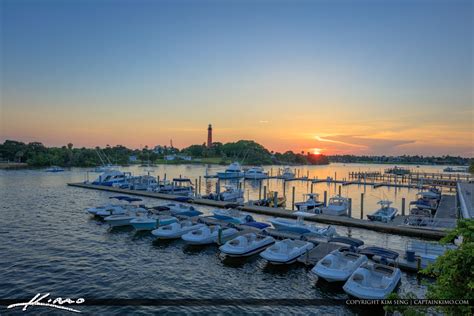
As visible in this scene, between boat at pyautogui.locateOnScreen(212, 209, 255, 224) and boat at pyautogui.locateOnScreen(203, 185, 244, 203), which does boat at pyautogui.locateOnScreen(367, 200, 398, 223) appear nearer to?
boat at pyautogui.locateOnScreen(212, 209, 255, 224)

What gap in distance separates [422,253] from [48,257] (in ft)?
74.6

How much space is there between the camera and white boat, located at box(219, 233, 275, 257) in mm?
19406

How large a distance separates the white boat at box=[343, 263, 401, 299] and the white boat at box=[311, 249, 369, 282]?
0.70m

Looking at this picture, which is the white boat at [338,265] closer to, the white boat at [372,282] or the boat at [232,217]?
the white boat at [372,282]

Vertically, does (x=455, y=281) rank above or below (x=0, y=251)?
above

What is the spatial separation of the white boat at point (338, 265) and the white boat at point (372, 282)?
701 millimetres

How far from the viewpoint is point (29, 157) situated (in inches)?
5285

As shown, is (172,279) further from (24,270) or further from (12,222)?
(12,222)

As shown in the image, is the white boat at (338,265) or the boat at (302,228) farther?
the boat at (302,228)

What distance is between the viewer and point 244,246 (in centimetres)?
1978

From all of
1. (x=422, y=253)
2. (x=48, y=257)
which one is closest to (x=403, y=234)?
(x=422, y=253)

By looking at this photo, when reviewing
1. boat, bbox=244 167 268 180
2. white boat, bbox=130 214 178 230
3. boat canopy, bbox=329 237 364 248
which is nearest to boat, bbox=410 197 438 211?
boat canopy, bbox=329 237 364 248

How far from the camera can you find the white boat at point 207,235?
71.2ft
